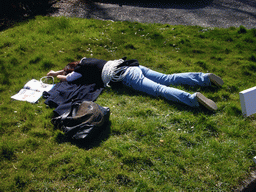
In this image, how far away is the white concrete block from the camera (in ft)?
9.29

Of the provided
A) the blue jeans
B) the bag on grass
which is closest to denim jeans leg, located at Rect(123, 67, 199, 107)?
the blue jeans

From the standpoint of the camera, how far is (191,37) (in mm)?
7316

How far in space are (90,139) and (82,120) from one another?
38 cm

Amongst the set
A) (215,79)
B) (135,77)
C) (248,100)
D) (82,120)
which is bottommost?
(82,120)

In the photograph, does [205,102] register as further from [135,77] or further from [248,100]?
[135,77]

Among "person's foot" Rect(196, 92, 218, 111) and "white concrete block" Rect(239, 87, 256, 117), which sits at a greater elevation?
"white concrete block" Rect(239, 87, 256, 117)

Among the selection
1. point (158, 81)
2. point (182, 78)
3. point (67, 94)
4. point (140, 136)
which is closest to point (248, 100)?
point (140, 136)

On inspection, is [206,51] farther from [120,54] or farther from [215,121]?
[215,121]

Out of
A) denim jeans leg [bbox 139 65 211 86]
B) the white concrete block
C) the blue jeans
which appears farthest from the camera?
denim jeans leg [bbox 139 65 211 86]

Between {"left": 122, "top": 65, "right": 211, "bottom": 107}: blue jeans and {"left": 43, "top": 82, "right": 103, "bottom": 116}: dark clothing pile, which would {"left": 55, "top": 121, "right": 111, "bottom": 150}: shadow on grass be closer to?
{"left": 43, "top": 82, "right": 103, "bottom": 116}: dark clothing pile

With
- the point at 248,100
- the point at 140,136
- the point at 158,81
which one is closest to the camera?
the point at 248,100

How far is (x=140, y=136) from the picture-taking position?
3957 mm

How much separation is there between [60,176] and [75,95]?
2076 millimetres

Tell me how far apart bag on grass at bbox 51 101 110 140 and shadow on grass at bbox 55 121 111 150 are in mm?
84
